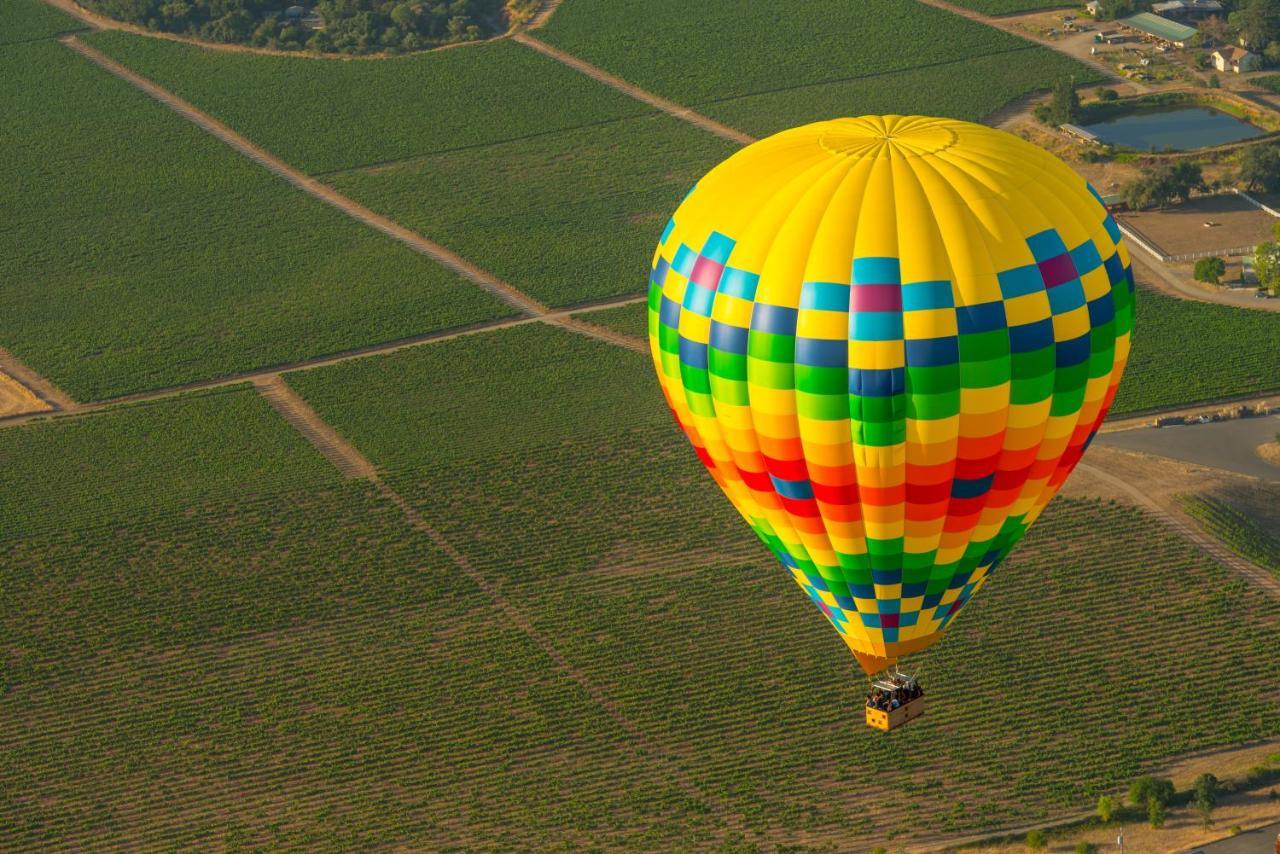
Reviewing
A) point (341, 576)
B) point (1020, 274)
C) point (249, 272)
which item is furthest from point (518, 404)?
point (1020, 274)

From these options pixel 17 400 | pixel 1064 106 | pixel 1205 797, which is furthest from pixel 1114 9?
pixel 1205 797

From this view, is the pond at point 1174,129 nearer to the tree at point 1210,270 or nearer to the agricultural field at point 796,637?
the tree at point 1210,270

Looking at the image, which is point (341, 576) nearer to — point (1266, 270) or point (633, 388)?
point (633, 388)

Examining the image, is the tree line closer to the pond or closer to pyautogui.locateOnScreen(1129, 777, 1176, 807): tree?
the pond

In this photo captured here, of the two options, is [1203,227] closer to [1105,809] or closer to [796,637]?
[796,637]

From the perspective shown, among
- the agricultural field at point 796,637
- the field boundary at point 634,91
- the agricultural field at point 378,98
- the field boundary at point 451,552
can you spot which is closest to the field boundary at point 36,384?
the field boundary at point 451,552
